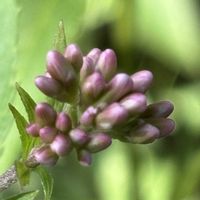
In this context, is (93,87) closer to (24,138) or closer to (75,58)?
(75,58)

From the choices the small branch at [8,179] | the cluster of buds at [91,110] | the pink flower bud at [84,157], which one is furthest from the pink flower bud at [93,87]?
the small branch at [8,179]

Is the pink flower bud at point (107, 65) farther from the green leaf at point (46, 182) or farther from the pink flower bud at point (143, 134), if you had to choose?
the green leaf at point (46, 182)

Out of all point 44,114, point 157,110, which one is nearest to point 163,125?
point 157,110

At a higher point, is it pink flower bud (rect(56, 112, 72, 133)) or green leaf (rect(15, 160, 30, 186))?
pink flower bud (rect(56, 112, 72, 133))

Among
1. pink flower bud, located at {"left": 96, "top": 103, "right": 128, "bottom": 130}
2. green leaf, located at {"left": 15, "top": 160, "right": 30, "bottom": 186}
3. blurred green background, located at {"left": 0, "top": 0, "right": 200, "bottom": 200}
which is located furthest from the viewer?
blurred green background, located at {"left": 0, "top": 0, "right": 200, "bottom": 200}

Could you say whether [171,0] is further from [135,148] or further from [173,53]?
[135,148]

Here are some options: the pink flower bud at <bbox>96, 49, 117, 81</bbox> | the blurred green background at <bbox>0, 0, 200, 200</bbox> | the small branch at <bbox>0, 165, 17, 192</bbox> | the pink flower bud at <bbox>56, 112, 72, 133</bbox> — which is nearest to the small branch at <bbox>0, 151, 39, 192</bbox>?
the small branch at <bbox>0, 165, 17, 192</bbox>

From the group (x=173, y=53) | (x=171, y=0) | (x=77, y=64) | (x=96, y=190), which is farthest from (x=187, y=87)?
(x=77, y=64)

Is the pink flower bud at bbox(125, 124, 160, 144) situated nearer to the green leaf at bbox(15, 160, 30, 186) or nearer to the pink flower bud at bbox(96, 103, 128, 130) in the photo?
the pink flower bud at bbox(96, 103, 128, 130)
